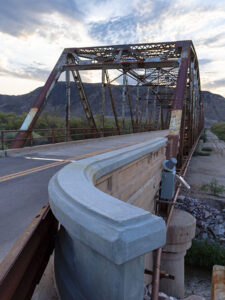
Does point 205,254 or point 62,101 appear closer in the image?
point 205,254

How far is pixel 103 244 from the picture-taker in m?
1.54

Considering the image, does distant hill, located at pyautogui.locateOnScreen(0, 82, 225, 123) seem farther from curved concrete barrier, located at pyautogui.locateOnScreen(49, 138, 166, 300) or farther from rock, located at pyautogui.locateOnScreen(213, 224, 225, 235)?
curved concrete barrier, located at pyautogui.locateOnScreen(49, 138, 166, 300)

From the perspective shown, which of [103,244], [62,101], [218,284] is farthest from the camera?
[62,101]

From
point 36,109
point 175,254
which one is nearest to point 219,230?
point 175,254

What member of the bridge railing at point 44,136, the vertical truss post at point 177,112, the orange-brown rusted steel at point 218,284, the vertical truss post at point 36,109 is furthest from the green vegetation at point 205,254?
the orange-brown rusted steel at point 218,284

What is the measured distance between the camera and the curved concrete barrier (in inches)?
59.7

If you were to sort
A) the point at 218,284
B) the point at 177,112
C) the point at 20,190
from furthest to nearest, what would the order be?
the point at 177,112
the point at 20,190
the point at 218,284

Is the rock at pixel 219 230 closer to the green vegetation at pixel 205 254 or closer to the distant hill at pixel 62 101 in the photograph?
the green vegetation at pixel 205 254

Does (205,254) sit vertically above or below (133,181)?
below

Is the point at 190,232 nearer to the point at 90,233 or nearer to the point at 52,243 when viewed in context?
the point at 52,243

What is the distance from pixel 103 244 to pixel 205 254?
12512 mm

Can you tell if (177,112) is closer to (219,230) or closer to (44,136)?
(219,230)

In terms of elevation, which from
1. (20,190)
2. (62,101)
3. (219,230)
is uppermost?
(62,101)

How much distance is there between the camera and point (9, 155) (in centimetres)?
1117
